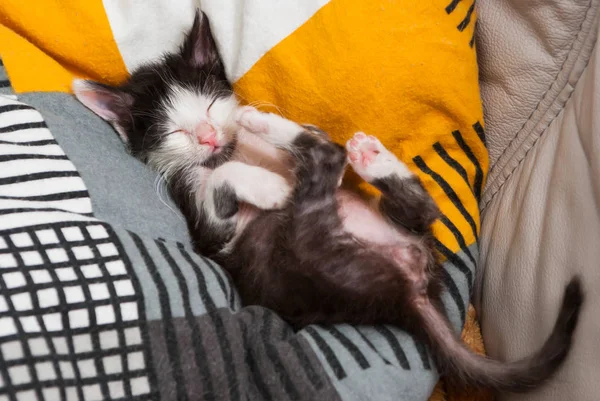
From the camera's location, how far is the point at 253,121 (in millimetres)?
1194

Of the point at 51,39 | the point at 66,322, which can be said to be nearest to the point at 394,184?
the point at 66,322

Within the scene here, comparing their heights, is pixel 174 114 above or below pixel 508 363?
above

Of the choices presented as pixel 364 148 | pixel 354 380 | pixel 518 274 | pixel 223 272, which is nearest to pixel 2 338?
pixel 223 272

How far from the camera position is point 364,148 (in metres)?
1.15

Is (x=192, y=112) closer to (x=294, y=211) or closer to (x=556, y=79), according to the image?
(x=294, y=211)

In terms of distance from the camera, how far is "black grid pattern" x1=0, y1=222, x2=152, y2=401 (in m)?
0.89

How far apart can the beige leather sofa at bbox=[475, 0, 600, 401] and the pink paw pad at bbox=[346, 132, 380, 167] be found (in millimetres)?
339

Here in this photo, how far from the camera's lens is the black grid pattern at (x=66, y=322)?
2.91 feet

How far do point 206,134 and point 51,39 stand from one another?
0.43 m

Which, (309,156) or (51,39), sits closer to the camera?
(309,156)

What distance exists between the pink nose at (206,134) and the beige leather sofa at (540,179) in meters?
0.66

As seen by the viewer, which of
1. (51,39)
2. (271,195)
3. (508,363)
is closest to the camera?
(508,363)

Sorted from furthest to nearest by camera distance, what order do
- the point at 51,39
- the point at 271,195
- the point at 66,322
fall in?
1. the point at 51,39
2. the point at 271,195
3. the point at 66,322

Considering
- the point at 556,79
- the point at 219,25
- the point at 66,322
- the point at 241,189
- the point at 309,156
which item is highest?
the point at 556,79
